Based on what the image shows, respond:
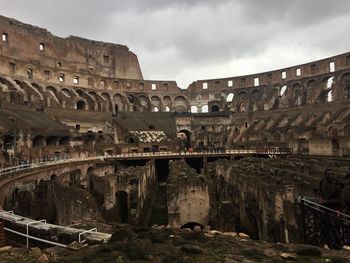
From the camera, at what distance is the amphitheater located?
13.8 m

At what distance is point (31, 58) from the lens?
61469 mm

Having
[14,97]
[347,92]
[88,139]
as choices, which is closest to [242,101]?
[347,92]

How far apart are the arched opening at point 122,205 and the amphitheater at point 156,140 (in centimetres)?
8

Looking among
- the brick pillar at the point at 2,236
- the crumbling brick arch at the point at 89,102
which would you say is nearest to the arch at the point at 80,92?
the crumbling brick arch at the point at 89,102

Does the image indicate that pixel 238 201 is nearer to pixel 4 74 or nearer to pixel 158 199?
pixel 158 199

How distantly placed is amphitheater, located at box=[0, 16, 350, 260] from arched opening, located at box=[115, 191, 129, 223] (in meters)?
0.08

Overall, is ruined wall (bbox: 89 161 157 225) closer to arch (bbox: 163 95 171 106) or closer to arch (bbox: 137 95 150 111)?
arch (bbox: 137 95 150 111)

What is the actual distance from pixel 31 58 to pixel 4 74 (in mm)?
12290

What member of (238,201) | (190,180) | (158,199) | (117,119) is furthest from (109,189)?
(117,119)

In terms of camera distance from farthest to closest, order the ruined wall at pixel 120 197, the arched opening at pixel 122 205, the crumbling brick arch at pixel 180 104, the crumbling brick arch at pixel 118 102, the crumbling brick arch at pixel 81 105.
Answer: the crumbling brick arch at pixel 180 104 → the crumbling brick arch at pixel 118 102 → the crumbling brick arch at pixel 81 105 → the arched opening at pixel 122 205 → the ruined wall at pixel 120 197

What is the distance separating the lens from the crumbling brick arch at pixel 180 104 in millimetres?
72062

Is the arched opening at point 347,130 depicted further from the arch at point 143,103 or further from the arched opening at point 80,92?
the arched opening at point 80,92

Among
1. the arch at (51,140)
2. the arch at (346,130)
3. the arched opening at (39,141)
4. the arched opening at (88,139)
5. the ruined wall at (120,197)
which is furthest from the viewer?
the arched opening at (88,139)

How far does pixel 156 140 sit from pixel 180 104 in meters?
22.4
